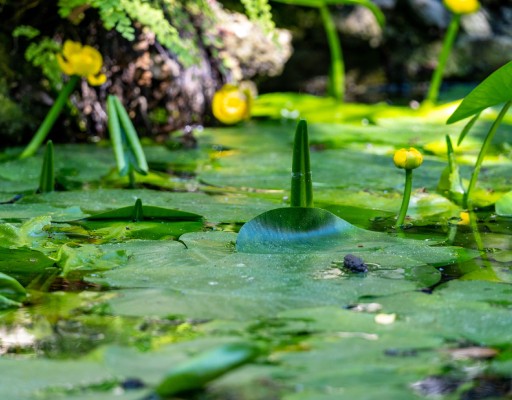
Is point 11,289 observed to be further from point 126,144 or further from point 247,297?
point 126,144

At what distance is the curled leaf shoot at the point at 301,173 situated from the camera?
185cm

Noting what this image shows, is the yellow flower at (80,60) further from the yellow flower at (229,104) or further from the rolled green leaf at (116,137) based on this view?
the yellow flower at (229,104)

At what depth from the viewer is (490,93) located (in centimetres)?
197

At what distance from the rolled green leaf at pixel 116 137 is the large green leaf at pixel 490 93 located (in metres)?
0.97

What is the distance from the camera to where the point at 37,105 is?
3.55 metres

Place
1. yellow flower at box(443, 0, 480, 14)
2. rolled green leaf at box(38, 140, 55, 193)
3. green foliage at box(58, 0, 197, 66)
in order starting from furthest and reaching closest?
yellow flower at box(443, 0, 480, 14) < green foliage at box(58, 0, 197, 66) < rolled green leaf at box(38, 140, 55, 193)

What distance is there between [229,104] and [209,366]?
122 inches

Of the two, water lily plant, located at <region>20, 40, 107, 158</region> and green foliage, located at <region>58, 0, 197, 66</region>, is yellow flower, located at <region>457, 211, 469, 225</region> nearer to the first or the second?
→ green foliage, located at <region>58, 0, 197, 66</region>

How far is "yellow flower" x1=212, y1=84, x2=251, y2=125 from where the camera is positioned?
404cm

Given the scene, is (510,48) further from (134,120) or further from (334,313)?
(334,313)

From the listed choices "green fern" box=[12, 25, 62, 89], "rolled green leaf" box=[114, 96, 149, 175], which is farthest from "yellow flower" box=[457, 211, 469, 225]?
"green fern" box=[12, 25, 62, 89]

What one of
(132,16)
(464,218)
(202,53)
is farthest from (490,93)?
(202,53)

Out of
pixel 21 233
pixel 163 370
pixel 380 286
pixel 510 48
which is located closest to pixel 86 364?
pixel 163 370

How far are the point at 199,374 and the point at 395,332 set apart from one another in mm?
378
